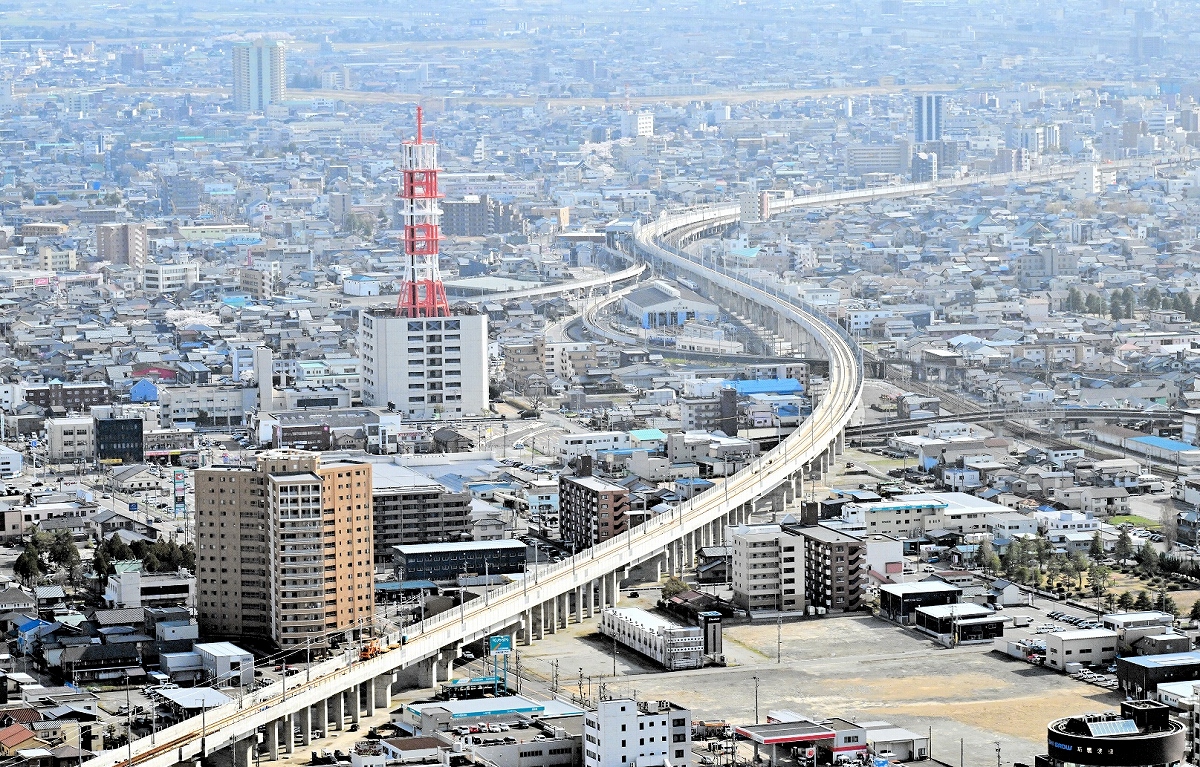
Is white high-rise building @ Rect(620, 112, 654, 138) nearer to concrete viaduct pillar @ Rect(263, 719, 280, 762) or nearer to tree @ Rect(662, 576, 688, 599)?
tree @ Rect(662, 576, 688, 599)

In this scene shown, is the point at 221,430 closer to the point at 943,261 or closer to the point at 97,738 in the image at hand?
the point at 97,738

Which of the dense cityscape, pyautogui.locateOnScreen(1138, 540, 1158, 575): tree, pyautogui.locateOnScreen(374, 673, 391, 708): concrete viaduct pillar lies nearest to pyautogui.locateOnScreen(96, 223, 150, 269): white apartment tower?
the dense cityscape

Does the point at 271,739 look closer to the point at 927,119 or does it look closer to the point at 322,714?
the point at 322,714

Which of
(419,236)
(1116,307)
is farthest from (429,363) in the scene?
(1116,307)

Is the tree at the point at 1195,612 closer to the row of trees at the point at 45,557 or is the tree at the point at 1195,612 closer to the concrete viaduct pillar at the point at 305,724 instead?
the concrete viaduct pillar at the point at 305,724

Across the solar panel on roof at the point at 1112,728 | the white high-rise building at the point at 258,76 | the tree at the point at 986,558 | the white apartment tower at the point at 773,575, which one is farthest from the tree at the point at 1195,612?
the white high-rise building at the point at 258,76

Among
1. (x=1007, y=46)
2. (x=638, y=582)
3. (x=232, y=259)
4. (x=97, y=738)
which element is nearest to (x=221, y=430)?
(x=638, y=582)

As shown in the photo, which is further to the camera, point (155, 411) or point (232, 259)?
point (232, 259)
